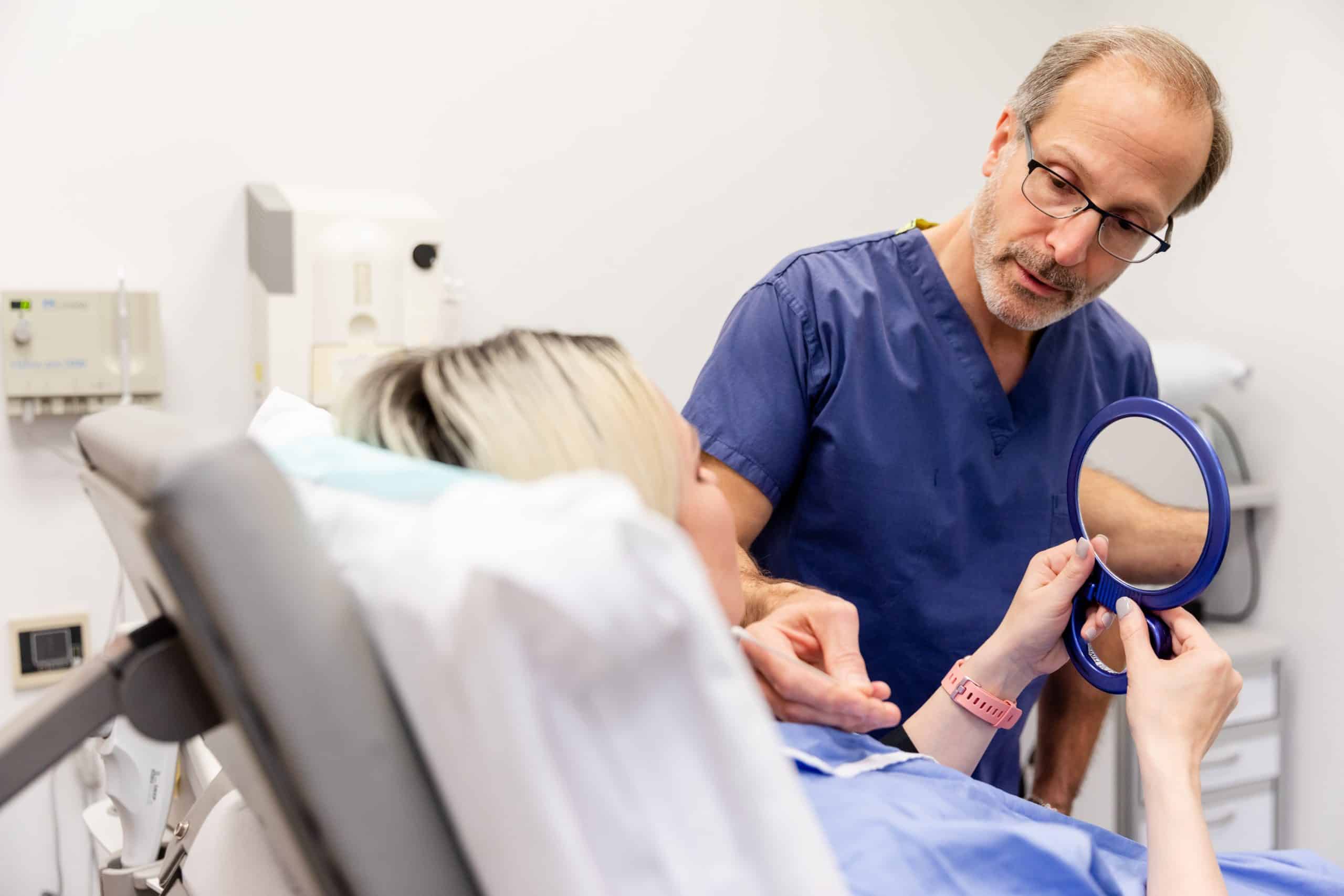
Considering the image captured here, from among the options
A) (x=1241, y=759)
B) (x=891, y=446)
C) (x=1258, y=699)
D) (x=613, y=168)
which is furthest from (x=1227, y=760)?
(x=613, y=168)

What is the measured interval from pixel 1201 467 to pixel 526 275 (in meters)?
1.36

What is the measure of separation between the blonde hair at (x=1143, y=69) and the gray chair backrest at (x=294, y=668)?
1.07 m

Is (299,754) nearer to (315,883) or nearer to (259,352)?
(315,883)

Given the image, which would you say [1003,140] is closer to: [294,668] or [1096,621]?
[1096,621]

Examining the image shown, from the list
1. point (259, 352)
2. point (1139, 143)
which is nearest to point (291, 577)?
point (1139, 143)

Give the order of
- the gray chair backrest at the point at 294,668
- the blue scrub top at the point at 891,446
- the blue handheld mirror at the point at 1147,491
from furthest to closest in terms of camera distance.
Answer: the blue scrub top at the point at 891,446 → the blue handheld mirror at the point at 1147,491 → the gray chair backrest at the point at 294,668

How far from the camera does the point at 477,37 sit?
6.42 feet

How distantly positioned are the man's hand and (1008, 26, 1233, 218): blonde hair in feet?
2.09

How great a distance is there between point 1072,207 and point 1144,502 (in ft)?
1.12

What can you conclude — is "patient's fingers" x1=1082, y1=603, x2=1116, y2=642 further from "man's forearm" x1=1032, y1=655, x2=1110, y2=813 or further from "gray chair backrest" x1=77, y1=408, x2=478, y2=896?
"gray chair backrest" x1=77, y1=408, x2=478, y2=896

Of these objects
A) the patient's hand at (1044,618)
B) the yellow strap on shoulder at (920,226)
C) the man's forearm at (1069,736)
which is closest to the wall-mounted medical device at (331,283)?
the yellow strap on shoulder at (920,226)

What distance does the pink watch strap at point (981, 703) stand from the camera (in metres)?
1.10

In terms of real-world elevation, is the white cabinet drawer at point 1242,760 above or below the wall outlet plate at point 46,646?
below

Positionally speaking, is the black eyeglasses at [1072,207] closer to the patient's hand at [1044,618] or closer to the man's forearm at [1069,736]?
the patient's hand at [1044,618]
